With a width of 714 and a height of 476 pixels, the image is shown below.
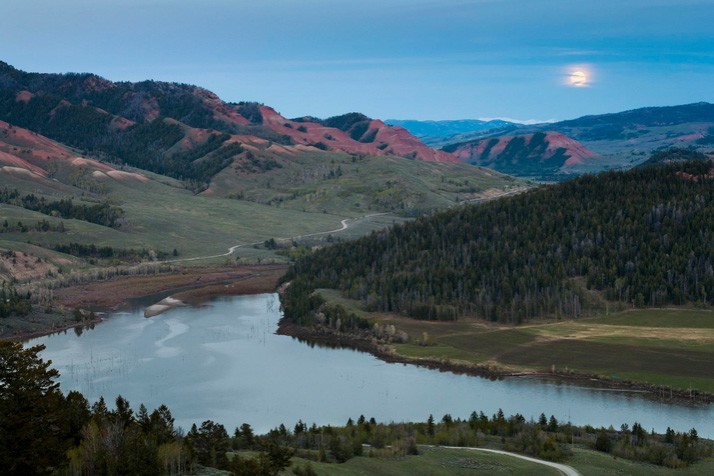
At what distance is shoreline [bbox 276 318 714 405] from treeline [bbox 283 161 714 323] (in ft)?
36.3

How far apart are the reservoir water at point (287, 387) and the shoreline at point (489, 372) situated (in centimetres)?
180

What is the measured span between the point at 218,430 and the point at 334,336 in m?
71.5

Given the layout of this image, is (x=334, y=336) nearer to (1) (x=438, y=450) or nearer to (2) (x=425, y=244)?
(2) (x=425, y=244)

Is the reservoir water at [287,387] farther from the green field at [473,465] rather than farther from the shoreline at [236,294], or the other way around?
the green field at [473,465]

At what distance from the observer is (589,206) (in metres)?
154

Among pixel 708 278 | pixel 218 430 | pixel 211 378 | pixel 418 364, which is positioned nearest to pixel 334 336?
pixel 418 364

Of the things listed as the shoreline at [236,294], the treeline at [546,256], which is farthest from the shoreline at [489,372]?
the treeline at [546,256]

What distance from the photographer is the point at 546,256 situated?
469 ft

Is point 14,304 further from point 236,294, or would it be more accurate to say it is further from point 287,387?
point 287,387

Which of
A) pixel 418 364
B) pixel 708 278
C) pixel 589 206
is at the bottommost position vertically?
pixel 418 364

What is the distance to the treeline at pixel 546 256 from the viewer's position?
132000 millimetres

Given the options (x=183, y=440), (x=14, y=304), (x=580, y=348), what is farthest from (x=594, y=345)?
(x=14, y=304)

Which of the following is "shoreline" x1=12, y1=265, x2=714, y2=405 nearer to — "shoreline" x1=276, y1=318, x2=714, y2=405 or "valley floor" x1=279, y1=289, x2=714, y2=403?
"shoreline" x1=276, y1=318, x2=714, y2=405

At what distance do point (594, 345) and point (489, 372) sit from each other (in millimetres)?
15849
